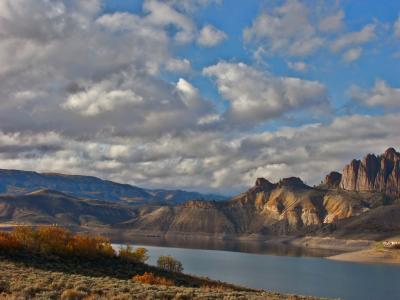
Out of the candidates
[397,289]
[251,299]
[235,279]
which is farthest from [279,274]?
[251,299]

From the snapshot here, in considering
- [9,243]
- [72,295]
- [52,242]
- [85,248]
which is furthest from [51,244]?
[72,295]

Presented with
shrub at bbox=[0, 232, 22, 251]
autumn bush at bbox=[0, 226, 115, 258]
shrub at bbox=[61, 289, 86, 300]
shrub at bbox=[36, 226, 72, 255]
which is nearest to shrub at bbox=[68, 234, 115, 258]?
autumn bush at bbox=[0, 226, 115, 258]

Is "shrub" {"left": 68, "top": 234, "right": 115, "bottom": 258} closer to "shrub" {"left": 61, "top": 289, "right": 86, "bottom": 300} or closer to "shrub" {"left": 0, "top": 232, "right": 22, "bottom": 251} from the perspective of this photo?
"shrub" {"left": 0, "top": 232, "right": 22, "bottom": 251}

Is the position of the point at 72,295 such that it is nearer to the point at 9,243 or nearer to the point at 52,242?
the point at 9,243

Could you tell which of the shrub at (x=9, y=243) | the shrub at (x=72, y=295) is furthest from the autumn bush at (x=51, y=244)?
the shrub at (x=72, y=295)

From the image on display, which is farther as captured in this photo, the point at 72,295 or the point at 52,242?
the point at 52,242

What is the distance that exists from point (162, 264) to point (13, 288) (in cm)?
7887

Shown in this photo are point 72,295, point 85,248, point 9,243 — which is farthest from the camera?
point 85,248

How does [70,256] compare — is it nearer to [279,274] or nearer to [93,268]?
[93,268]

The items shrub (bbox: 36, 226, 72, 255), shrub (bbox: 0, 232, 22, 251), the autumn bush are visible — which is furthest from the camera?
shrub (bbox: 36, 226, 72, 255)

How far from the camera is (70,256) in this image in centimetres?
6931

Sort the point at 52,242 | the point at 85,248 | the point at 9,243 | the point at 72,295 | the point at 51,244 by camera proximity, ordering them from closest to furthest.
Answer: the point at 72,295, the point at 9,243, the point at 51,244, the point at 52,242, the point at 85,248

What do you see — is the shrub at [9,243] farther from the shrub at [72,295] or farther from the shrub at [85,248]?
the shrub at [72,295]

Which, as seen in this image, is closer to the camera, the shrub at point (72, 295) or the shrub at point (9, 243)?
the shrub at point (72, 295)
